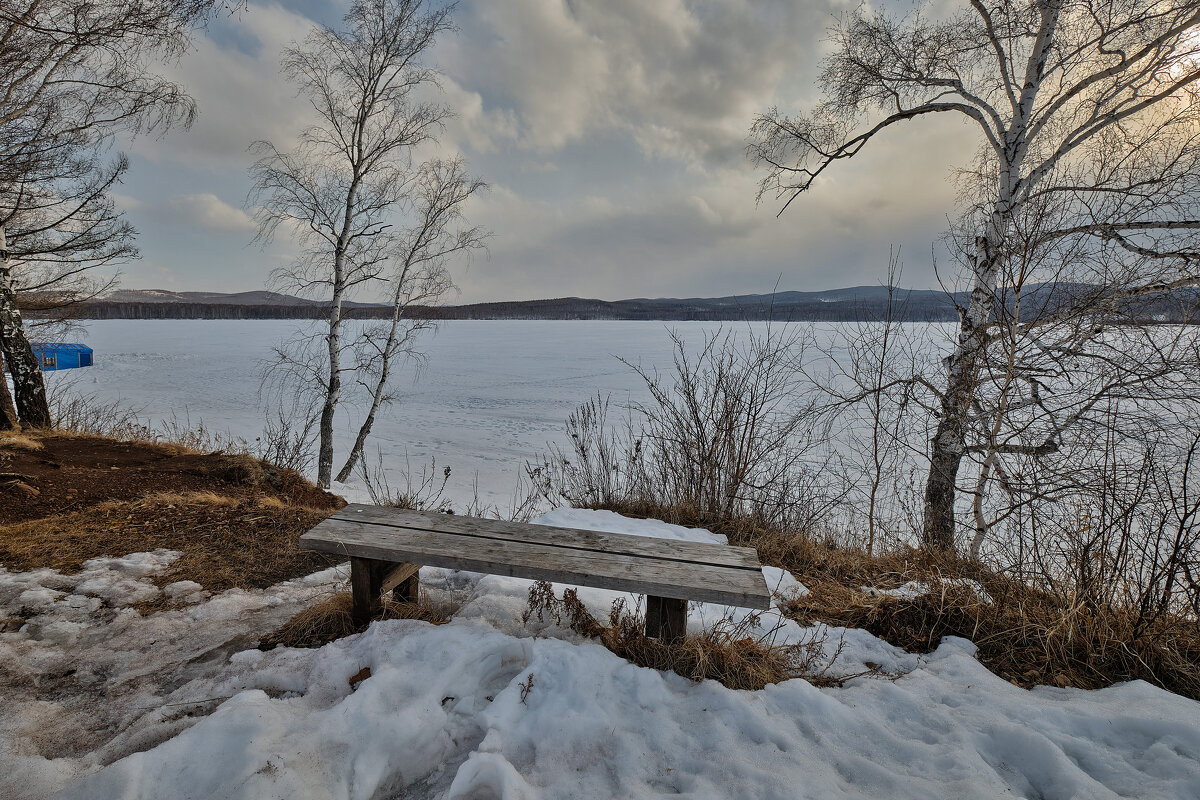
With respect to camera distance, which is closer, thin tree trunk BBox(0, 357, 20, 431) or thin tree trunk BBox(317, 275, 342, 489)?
thin tree trunk BBox(0, 357, 20, 431)

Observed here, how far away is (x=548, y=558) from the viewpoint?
235 centimetres

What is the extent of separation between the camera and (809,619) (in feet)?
9.55

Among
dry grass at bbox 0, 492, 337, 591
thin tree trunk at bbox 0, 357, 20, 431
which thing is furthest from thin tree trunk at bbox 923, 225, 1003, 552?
thin tree trunk at bbox 0, 357, 20, 431

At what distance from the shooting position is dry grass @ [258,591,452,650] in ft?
8.17

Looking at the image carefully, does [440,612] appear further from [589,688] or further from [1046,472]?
[1046,472]

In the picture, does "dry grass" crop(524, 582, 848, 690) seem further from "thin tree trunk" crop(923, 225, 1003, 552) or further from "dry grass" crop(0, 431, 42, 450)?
"dry grass" crop(0, 431, 42, 450)

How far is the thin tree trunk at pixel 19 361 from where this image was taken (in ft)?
23.4

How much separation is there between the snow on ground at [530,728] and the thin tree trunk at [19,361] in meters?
7.21

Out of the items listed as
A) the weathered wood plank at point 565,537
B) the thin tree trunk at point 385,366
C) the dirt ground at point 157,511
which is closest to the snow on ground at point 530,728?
the weathered wood plank at point 565,537

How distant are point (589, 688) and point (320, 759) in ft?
3.11

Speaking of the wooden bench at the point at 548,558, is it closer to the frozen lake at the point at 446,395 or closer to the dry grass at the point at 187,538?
the dry grass at the point at 187,538

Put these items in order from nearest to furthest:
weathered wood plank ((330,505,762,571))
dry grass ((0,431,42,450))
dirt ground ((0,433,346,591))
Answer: weathered wood plank ((330,505,762,571)) < dirt ground ((0,433,346,591)) < dry grass ((0,431,42,450))

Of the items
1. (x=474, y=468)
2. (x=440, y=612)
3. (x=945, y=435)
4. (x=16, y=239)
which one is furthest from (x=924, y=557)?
(x=16, y=239)

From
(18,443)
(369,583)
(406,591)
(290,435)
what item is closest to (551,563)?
(369,583)
